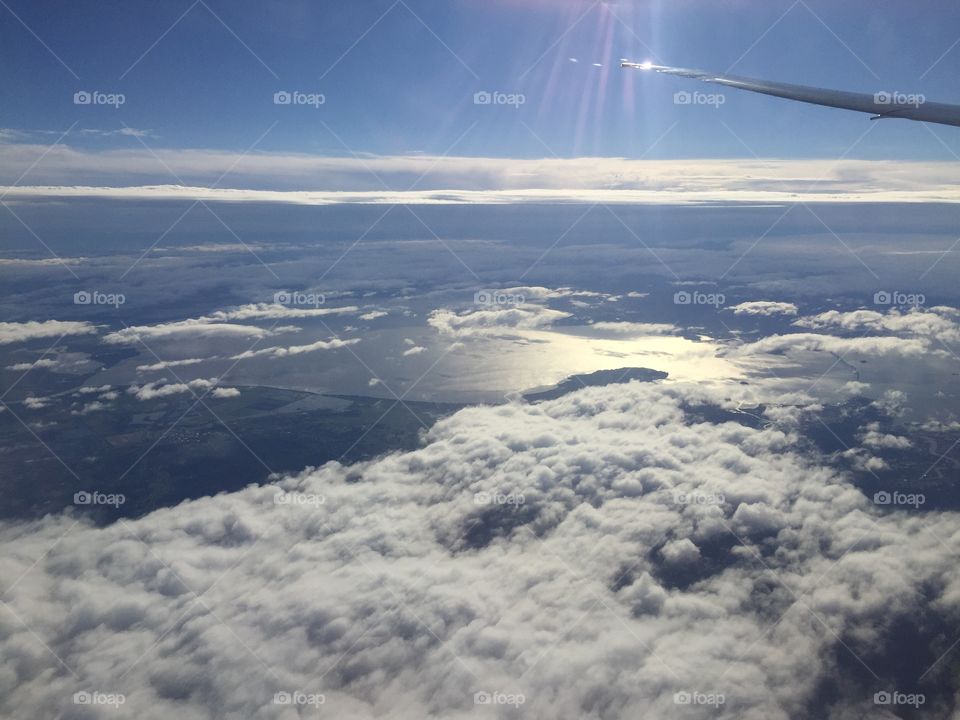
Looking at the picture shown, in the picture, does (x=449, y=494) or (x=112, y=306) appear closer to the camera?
(x=449, y=494)

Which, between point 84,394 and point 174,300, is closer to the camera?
point 84,394

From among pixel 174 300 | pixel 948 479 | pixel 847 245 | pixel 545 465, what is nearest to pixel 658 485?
pixel 545 465

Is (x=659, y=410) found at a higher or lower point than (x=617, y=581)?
higher

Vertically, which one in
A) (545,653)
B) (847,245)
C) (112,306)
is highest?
(847,245)

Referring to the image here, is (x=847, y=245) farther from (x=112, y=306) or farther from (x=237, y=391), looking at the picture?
(x=112, y=306)

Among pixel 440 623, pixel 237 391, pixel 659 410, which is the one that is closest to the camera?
pixel 440 623

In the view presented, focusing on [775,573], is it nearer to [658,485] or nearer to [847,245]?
[658,485]

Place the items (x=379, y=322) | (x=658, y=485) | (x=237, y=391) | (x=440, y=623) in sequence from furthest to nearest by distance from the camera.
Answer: (x=379, y=322) → (x=237, y=391) → (x=658, y=485) → (x=440, y=623)

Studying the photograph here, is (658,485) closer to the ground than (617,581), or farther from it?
farther from it

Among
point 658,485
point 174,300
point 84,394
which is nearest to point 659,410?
point 658,485
